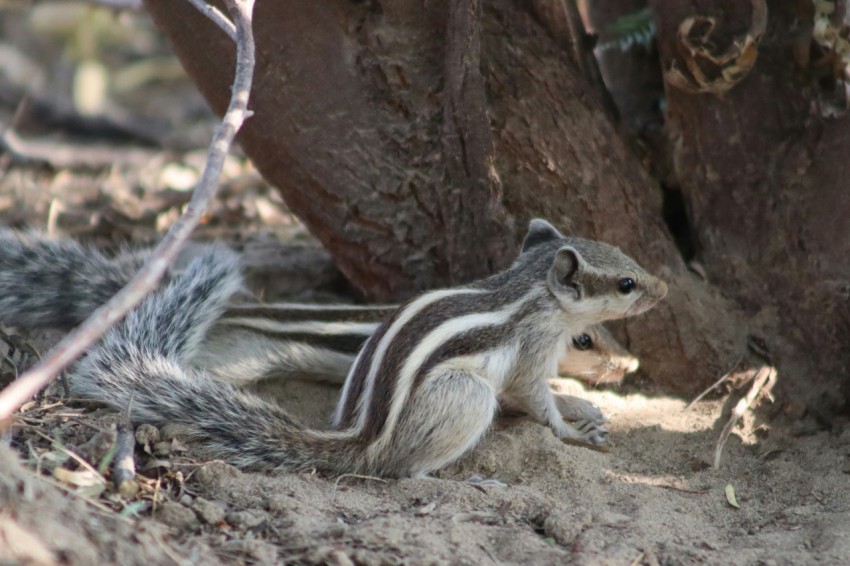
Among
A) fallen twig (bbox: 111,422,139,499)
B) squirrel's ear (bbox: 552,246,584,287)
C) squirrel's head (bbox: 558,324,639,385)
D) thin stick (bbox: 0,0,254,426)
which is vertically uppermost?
thin stick (bbox: 0,0,254,426)

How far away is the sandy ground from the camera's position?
9.90 feet

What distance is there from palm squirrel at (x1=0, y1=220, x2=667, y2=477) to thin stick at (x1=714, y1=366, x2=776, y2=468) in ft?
2.10

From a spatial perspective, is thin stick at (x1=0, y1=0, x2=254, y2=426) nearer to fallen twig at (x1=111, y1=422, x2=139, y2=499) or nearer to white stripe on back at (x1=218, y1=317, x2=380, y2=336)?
fallen twig at (x1=111, y1=422, x2=139, y2=499)

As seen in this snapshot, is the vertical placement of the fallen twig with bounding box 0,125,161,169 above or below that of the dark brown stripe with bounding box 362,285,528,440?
above

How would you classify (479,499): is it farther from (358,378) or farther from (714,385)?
(714,385)

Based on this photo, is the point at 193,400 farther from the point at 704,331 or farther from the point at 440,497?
the point at 704,331

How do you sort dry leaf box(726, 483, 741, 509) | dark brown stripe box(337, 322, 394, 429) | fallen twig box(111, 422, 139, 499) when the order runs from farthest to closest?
dark brown stripe box(337, 322, 394, 429) → dry leaf box(726, 483, 741, 509) → fallen twig box(111, 422, 139, 499)

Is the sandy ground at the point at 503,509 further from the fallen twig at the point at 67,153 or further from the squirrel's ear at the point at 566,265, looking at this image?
the fallen twig at the point at 67,153

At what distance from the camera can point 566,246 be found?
4.60 m

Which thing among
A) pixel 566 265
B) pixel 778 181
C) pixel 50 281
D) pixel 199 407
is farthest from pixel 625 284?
pixel 50 281

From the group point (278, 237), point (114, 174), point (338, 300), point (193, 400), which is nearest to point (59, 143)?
point (114, 174)

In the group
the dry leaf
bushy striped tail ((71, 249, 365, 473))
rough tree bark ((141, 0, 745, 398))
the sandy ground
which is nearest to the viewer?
the sandy ground

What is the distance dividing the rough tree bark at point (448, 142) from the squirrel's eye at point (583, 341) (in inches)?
10.9

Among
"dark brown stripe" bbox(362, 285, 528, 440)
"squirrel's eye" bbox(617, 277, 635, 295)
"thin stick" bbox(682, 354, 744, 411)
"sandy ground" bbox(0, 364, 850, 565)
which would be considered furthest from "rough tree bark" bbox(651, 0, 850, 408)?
"dark brown stripe" bbox(362, 285, 528, 440)
